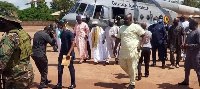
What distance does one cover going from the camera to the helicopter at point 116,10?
1412 centimetres

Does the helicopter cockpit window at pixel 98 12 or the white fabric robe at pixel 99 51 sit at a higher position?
the helicopter cockpit window at pixel 98 12

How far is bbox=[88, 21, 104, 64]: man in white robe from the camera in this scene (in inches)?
404

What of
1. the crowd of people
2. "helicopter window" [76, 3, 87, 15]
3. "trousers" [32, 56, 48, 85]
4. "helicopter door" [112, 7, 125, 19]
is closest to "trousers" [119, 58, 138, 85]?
the crowd of people

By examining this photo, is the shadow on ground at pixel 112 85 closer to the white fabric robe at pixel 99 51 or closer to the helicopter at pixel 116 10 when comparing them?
the white fabric robe at pixel 99 51

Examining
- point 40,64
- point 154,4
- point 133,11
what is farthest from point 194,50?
point 154,4

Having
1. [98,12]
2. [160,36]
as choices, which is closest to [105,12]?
[98,12]

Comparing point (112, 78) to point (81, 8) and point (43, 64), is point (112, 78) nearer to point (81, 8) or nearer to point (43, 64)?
point (43, 64)

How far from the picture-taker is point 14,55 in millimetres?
3572

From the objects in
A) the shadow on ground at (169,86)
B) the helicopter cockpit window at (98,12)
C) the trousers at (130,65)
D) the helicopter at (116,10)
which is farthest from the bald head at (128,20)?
the helicopter cockpit window at (98,12)

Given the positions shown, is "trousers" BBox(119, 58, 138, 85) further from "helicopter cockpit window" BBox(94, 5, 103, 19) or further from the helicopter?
"helicopter cockpit window" BBox(94, 5, 103, 19)

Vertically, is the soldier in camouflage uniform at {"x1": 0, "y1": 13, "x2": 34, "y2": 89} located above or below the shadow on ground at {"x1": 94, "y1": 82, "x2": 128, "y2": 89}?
above

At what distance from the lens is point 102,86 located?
286 inches

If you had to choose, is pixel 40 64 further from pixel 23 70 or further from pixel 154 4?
pixel 154 4

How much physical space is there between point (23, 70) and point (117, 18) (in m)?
10.9
